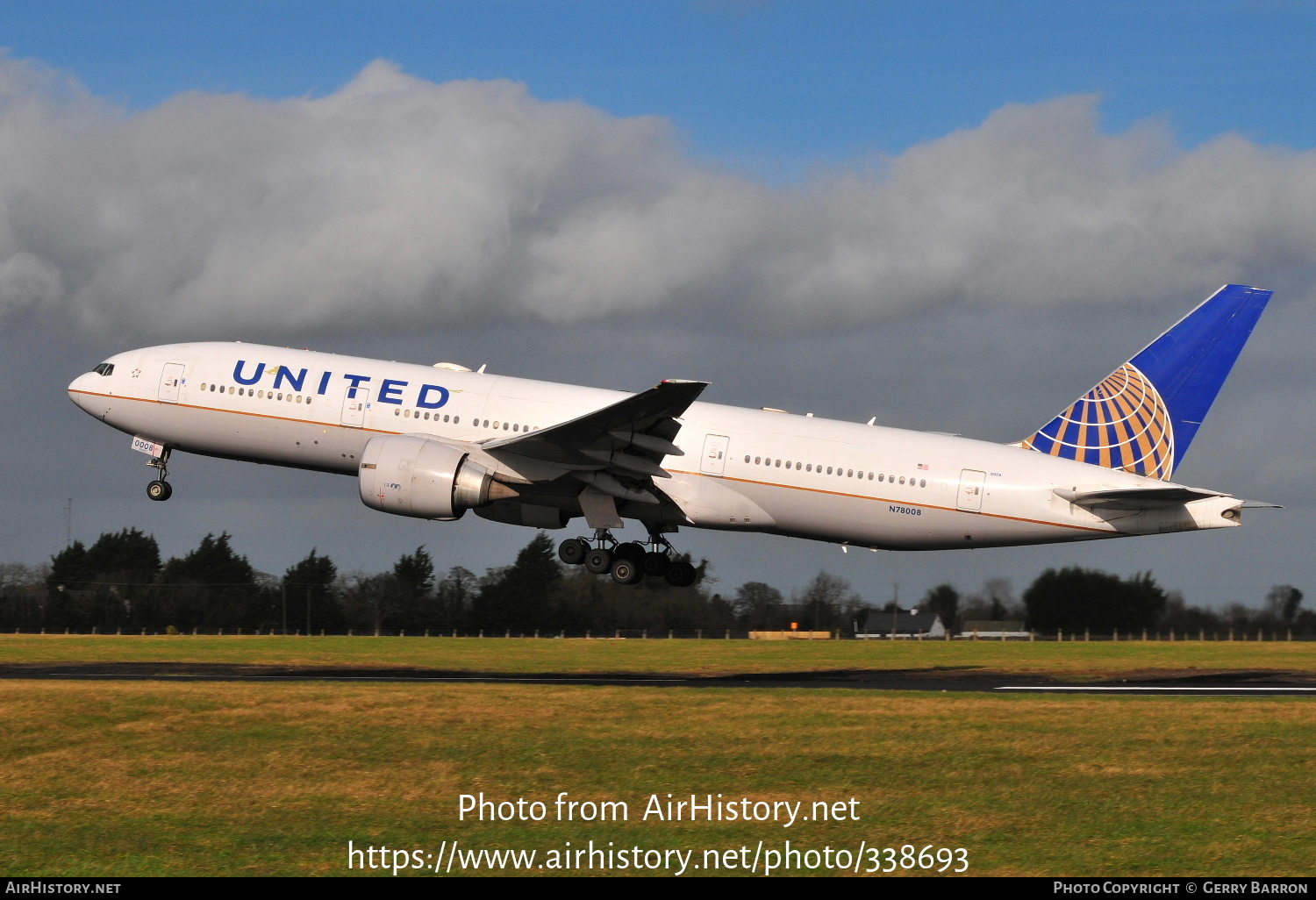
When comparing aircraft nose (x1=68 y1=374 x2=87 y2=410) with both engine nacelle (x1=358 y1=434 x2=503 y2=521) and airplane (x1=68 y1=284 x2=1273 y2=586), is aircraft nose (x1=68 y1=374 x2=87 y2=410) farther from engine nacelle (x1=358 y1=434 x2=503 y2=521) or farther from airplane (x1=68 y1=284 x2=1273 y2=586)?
engine nacelle (x1=358 y1=434 x2=503 y2=521)

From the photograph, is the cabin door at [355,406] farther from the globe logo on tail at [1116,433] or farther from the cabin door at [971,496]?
the globe logo on tail at [1116,433]

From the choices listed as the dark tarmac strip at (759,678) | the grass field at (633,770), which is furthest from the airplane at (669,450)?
the grass field at (633,770)

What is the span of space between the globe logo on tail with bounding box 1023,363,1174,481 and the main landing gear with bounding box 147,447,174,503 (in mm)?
24725

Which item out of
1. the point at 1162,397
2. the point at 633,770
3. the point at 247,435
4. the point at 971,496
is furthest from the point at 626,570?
→ the point at 1162,397

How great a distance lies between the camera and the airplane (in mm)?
34469

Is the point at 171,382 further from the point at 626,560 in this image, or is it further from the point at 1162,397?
the point at 1162,397

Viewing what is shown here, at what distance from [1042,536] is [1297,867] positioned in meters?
18.5

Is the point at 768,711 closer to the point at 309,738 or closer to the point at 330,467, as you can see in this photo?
the point at 309,738

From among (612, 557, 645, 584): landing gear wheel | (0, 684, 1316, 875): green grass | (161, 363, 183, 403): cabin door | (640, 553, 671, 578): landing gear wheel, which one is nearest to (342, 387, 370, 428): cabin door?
(161, 363, 183, 403): cabin door

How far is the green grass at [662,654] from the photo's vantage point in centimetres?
4616

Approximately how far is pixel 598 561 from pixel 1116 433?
14.8 metres

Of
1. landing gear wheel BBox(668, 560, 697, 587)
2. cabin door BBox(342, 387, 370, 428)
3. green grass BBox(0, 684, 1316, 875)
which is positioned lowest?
green grass BBox(0, 684, 1316, 875)

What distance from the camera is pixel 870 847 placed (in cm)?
1814

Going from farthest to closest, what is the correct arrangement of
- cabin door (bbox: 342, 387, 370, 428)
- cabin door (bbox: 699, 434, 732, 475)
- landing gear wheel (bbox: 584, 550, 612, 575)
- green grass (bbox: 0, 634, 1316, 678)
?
green grass (bbox: 0, 634, 1316, 678), landing gear wheel (bbox: 584, 550, 612, 575), cabin door (bbox: 342, 387, 370, 428), cabin door (bbox: 699, 434, 732, 475)
